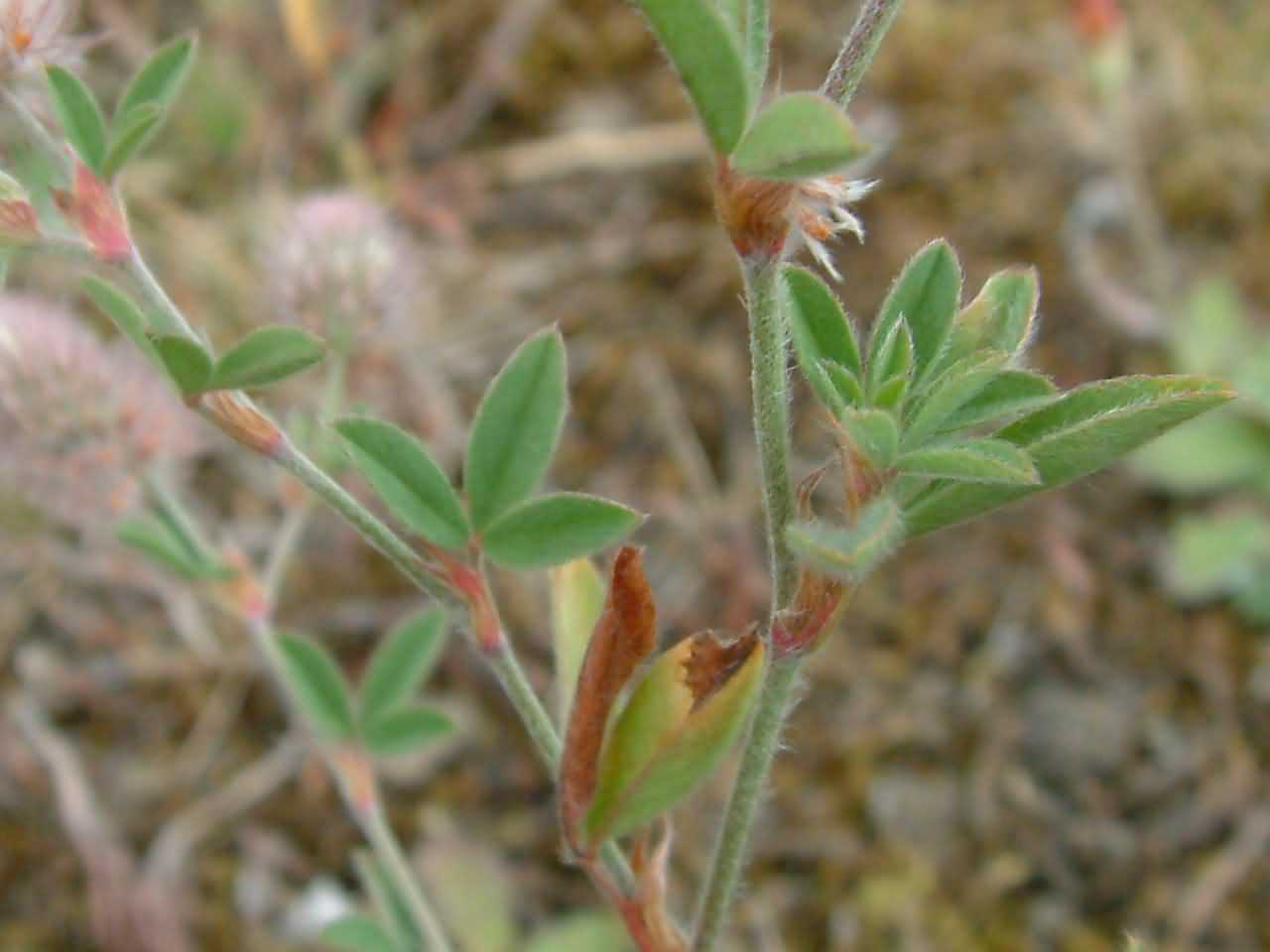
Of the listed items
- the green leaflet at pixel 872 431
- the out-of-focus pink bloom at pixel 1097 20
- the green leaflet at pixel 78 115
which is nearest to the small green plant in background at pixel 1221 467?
the out-of-focus pink bloom at pixel 1097 20

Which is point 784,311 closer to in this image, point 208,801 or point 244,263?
point 208,801

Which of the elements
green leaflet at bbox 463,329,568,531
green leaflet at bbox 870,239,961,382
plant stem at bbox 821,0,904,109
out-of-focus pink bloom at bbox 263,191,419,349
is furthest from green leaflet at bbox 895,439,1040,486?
out-of-focus pink bloom at bbox 263,191,419,349

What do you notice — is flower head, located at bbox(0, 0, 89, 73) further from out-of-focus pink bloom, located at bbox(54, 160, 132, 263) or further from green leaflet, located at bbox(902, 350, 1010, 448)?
green leaflet, located at bbox(902, 350, 1010, 448)

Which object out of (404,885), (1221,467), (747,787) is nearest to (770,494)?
(747,787)

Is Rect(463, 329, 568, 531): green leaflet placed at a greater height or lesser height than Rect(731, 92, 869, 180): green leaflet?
lesser

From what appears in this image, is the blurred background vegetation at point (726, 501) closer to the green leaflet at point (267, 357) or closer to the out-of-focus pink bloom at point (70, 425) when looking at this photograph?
the out-of-focus pink bloom at point (70, 425)

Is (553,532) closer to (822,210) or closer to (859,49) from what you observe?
(822,210)
